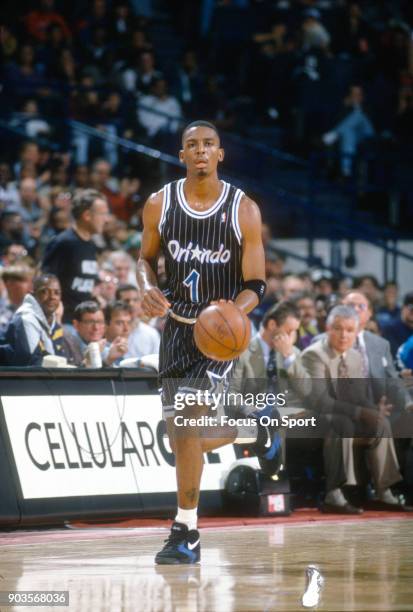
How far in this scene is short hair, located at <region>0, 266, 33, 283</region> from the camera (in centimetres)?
1078

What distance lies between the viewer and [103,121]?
16.7 meters

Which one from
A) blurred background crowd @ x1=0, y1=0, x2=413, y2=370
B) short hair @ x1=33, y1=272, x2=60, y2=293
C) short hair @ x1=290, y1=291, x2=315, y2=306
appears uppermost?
blurred background crowd @ x1=0, y1=0, x2=413, y2=370

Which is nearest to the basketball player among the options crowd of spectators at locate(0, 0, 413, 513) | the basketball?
the basketball

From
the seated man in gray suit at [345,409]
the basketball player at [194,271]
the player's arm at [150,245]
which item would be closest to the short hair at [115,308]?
the seated man in gray suit at [345,409]

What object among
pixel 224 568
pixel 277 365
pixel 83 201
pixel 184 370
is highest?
pixel 83 201

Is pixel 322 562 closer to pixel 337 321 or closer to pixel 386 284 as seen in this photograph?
pixel 337 321

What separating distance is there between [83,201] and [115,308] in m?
1.13

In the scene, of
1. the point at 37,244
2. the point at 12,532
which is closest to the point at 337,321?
the point at 12,532

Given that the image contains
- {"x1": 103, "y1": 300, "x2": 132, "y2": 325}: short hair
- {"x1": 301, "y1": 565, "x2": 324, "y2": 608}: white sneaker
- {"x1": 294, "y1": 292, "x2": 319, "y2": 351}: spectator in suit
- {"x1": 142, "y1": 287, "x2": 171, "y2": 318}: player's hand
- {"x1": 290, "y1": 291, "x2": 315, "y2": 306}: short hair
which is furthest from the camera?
{"x1": 290, "y1": 291, "x2": 315, "y2": 306}: short hair

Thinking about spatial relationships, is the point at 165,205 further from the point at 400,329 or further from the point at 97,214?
the point at 400,329

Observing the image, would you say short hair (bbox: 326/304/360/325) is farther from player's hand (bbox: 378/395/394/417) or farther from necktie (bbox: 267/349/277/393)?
player's hand (bbox: 378/395/394/417)

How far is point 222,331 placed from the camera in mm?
6633

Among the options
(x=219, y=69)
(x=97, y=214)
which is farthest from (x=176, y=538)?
(x=219, y=69)

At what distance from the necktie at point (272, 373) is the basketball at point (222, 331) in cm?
359
